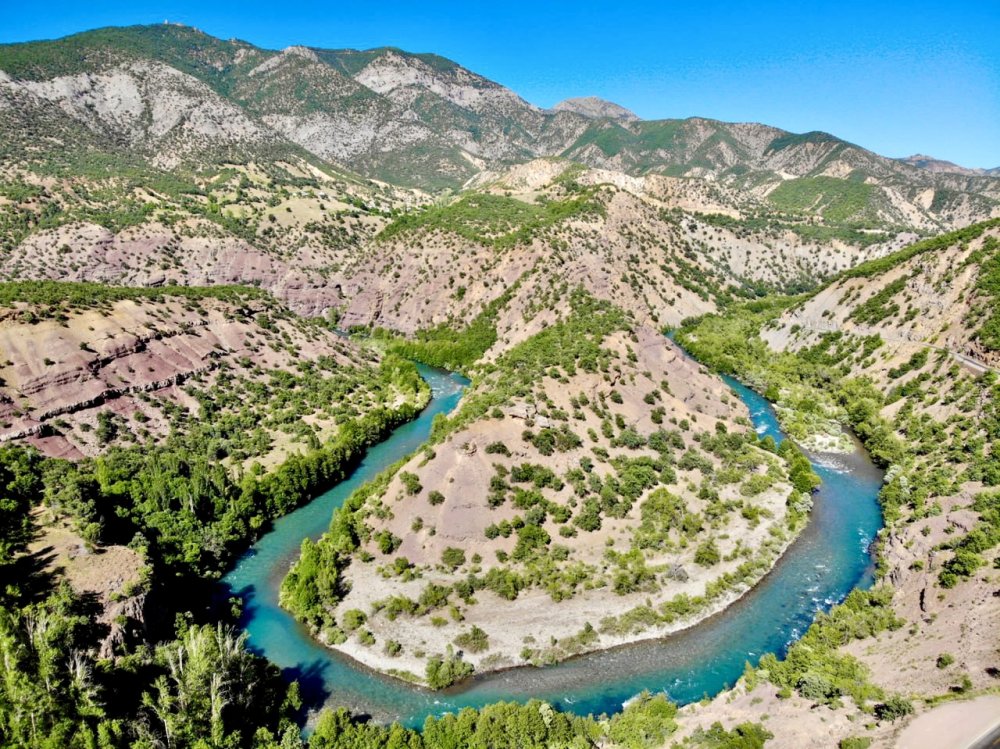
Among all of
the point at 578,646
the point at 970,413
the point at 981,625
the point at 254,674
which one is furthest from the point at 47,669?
the point at 970,413

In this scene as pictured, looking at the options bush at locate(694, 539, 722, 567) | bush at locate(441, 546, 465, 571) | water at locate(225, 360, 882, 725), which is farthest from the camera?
bush at locate(694, 539, 722, 567)

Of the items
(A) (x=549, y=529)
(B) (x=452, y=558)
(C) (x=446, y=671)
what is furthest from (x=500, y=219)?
(C) (x=446, y=671)

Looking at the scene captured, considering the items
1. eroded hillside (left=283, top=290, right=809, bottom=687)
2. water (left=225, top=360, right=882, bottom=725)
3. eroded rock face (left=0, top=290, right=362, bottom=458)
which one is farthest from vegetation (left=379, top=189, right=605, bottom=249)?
water (left=225, top=360, right=882, bottom=725)

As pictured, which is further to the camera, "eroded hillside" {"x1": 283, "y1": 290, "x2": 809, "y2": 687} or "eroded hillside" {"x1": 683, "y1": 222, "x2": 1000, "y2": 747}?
"eroded hillside" {"x1": 283, "y1": 290, "x2": 809, "y2": 687}

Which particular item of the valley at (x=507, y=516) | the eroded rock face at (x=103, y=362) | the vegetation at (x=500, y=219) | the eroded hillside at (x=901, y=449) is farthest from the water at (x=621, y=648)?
the vegetation at (x=500, y=219)

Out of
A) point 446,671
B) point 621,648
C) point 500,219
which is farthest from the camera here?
point 500,219

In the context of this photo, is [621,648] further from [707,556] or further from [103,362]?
[103,362]

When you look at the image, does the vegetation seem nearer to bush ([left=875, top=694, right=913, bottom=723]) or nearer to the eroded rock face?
the eroded rock face

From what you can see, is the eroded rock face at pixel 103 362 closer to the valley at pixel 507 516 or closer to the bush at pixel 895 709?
the valley at pixel 507 516
